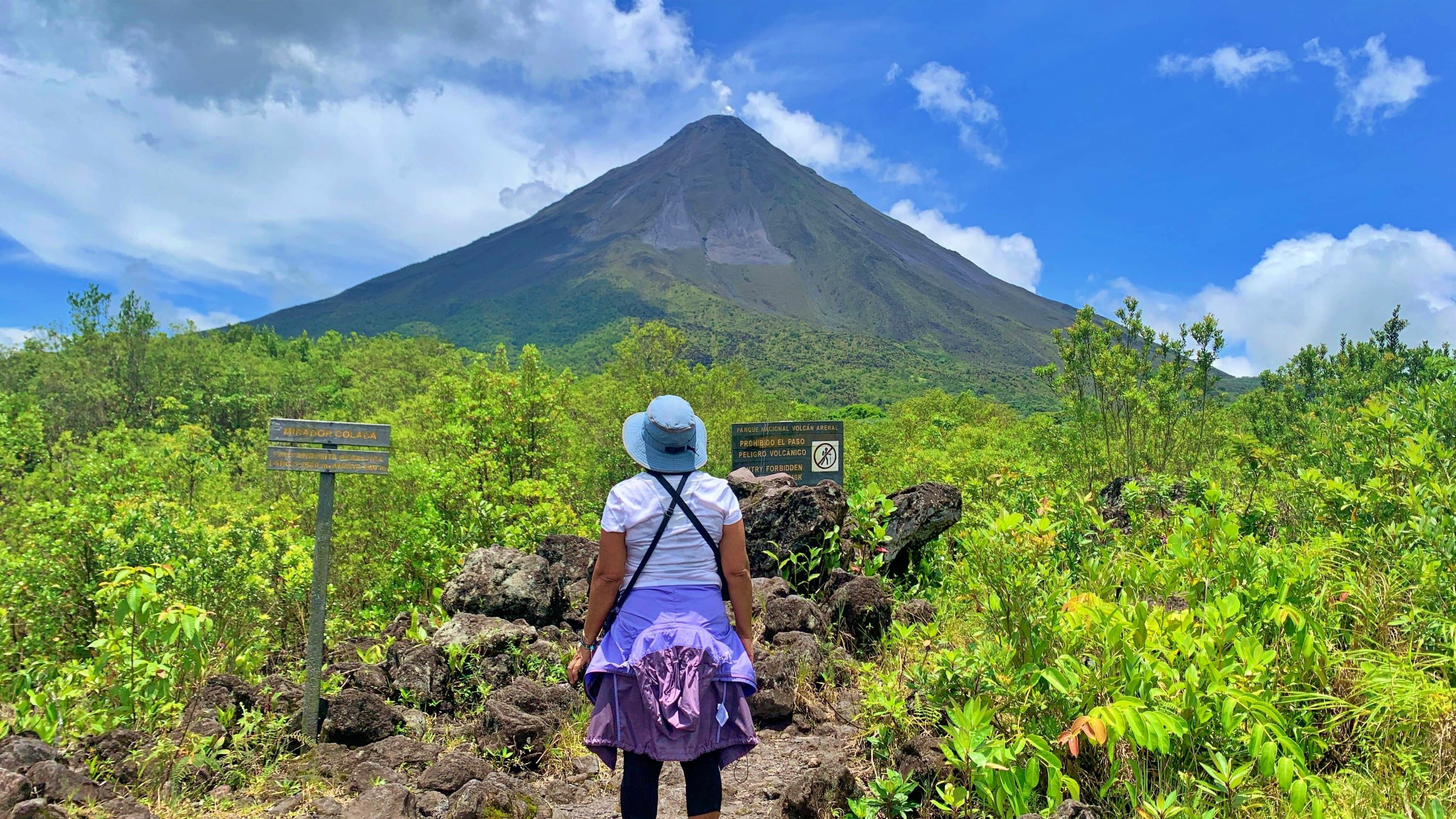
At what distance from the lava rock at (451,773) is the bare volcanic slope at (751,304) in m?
104

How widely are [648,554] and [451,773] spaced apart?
6.54 ft

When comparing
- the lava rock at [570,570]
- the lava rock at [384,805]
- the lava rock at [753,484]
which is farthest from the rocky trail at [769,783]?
the lava rock at [753,484]

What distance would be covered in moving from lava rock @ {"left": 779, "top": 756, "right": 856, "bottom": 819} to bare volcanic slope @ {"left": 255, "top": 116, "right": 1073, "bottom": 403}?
342ft

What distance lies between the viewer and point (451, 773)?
3.90 m

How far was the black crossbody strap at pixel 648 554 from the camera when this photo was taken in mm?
2787

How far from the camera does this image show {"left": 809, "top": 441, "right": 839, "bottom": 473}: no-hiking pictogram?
10.2 metres

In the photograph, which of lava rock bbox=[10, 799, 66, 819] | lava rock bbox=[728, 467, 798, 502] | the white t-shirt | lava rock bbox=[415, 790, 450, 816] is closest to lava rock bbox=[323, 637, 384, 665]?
lava rock bbox=[415, 790, 450, 816]

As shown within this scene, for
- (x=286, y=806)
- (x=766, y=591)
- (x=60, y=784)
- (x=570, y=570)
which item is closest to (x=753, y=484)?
(x=766, y=591)

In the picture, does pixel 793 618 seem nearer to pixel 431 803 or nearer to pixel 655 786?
pixel 431 803

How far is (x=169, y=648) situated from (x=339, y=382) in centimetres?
4801

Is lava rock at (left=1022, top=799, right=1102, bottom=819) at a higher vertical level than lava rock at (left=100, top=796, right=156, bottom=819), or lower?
higher

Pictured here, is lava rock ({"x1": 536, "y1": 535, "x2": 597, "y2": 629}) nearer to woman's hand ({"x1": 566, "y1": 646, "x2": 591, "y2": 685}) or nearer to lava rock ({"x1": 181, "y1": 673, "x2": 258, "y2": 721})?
lava rock ({"x1": 181, "y1": 673, "x2": 258, "y2": 721})

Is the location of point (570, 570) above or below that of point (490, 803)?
above

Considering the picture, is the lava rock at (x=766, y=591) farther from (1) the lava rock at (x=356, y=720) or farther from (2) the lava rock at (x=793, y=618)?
(1) the lava rock at (x=356, y=720)
